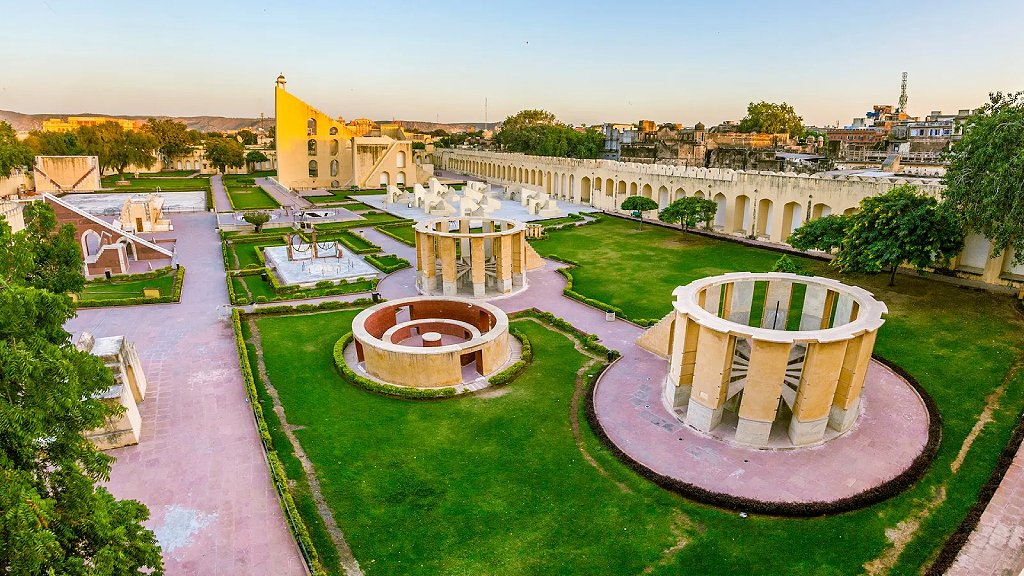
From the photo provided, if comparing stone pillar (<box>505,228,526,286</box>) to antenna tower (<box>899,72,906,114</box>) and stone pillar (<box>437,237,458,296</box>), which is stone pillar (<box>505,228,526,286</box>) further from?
antenna tower (<box>899,72,906,114</box>)

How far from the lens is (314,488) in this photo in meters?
13.5

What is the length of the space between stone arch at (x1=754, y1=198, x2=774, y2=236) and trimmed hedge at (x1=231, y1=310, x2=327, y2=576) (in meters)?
34.9

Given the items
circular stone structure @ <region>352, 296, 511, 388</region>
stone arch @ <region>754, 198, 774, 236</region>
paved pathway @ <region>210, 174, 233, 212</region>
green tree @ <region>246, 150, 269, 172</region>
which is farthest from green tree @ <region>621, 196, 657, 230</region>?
green tree @ <region>246, 150, 269, 172</region>

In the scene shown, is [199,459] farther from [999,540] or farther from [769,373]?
[999,540]

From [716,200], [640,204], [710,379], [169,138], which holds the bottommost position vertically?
[710,379]

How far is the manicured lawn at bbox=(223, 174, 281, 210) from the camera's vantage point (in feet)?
180

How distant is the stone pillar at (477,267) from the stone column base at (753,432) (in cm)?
1414

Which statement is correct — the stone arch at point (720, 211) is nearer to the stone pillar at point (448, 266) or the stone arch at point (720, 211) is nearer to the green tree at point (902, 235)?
the green tree at point (902, 235)

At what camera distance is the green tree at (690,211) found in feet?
129

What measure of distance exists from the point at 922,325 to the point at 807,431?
11.7m

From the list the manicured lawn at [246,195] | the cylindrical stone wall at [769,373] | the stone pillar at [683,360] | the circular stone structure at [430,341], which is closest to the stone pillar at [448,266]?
the circular stone structure at [430,341]

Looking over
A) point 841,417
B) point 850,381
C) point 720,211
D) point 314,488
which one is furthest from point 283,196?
point 850,381

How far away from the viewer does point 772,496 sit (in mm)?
13039

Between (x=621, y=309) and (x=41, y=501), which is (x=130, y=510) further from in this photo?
(x=621, y=309)
